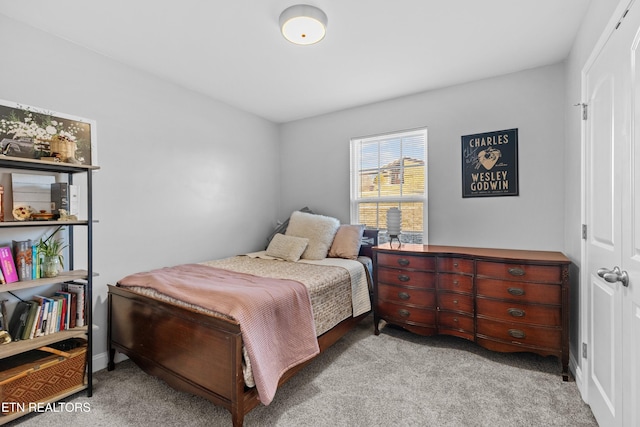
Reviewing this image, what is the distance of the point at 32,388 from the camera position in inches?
70.6

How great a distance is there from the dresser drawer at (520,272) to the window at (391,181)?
0.90 m

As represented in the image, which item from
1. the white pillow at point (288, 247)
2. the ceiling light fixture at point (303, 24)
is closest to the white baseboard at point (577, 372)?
the white pillow at point (288, 247)

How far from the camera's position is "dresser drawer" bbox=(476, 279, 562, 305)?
7.10ft

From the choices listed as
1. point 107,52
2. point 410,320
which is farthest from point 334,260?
point 107,52

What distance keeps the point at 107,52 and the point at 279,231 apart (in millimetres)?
2423

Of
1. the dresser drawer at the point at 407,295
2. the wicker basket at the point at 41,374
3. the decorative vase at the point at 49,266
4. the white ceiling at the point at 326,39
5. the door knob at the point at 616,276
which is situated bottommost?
the wicker basket at the point at 41,374

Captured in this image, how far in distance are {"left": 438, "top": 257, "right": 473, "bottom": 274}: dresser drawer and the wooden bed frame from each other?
3.78 feet

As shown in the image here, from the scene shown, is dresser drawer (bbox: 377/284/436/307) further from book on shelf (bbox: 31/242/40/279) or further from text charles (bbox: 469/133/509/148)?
book on shelf (bbox: 31/242/40/279)

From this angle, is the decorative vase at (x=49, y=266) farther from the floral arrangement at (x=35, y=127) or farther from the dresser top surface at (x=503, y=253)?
the dresser top surface at (x=503, y=253)

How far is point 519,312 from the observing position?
7.44 feet

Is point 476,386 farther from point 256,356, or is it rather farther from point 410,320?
point 256,356

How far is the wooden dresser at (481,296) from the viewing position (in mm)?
2166

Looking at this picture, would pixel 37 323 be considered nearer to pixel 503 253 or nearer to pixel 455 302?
pixel 455 302

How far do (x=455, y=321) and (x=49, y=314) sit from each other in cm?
299
